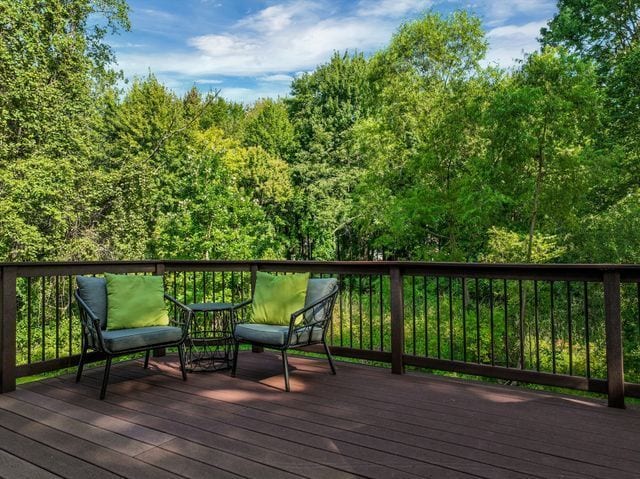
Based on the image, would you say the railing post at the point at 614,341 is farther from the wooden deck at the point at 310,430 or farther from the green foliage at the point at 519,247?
the green foliage at the point at 519,247

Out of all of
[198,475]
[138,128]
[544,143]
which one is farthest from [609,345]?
[138,128]

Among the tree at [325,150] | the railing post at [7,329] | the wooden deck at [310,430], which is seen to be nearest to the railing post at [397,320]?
the wooden deck at [310,430]

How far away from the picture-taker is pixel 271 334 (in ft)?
11.5

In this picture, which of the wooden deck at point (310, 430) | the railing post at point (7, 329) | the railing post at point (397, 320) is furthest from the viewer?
the railing post at point (397, 320)

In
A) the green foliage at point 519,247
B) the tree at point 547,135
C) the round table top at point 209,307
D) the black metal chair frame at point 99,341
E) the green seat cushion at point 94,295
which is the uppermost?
the tree at point 547,135

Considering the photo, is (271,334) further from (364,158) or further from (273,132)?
(273,132)

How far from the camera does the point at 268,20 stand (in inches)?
→ 527

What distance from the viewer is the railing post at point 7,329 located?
3.37 meters

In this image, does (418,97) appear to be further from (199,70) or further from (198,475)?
(198,475)

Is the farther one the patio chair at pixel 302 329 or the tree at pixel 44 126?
the tree at pixel 44 126

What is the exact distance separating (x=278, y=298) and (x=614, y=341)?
8.14 feet

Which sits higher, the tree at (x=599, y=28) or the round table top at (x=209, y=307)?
the tree at (x=599, y=28)

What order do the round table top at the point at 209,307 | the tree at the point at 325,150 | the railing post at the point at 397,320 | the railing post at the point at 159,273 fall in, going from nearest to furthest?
the railing post at the point at 397,320
the round table top at the point at 209,307
the railing post at the point at 159,273
the tree at the point at 325,150

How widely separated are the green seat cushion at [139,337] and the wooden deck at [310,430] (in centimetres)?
33
